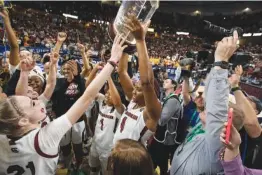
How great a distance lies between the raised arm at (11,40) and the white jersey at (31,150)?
4.42ft

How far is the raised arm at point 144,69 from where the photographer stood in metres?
1.84

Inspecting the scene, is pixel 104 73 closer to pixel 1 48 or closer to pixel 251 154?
pixel 251 154

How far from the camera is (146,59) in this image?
2016 millimetres

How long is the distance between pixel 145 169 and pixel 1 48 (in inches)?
320

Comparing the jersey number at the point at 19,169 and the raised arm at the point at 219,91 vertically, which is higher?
the raised arm at the point at 219,91

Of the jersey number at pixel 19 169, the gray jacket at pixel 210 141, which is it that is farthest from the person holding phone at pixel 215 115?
the jersey number at pixel 19 169

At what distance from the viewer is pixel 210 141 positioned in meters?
1.51

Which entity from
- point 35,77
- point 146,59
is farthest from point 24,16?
point 146,59

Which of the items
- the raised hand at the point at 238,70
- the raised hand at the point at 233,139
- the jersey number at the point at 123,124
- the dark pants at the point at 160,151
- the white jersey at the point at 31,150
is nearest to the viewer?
the raised hand at the point at 233,139

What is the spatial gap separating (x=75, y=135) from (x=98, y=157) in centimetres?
45

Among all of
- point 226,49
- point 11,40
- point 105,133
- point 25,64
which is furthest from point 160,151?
point 11,40

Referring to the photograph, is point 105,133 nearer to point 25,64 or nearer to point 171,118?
point 171,118

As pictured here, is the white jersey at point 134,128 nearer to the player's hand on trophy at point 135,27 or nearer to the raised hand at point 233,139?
the player's hand on trophy at point 135,27

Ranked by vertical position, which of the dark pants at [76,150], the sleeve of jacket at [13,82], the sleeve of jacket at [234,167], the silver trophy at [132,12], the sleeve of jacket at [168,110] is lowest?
→ the dark pants at [76,150]
